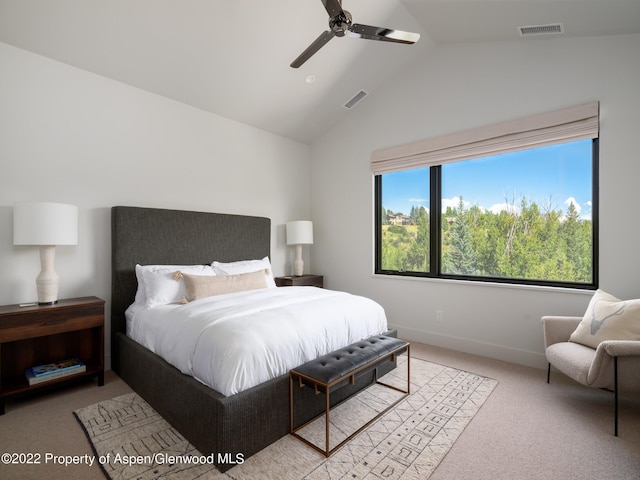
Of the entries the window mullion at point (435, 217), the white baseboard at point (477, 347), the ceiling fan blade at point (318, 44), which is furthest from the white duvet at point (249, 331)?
the ceiling fan blade at point (318, 44)

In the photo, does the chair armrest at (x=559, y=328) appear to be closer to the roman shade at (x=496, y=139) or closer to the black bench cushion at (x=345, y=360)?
the black bench cushion at (x=345, y=360)

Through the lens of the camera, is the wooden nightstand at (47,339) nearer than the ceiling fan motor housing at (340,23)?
No

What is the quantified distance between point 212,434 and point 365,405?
1188mm

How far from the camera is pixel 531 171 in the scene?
3410mm

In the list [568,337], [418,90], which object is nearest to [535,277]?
[568,337]

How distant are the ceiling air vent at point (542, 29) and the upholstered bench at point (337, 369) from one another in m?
3.12

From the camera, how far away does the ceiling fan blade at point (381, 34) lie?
A: 2.29 meters

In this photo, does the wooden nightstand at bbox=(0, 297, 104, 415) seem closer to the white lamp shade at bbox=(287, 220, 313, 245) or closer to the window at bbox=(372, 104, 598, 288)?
the white lamp shade at bbox=(287, 220, 313, 245)

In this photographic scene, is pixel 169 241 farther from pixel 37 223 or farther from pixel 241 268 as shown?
pixel 37 223

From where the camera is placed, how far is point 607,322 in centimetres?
242

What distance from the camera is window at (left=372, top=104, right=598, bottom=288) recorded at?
3.11m

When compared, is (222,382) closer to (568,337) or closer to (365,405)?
(365,405)

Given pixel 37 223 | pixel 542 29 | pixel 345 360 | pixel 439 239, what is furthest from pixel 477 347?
pixel 37 223

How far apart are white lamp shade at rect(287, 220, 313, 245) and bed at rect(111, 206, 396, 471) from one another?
33 cm
